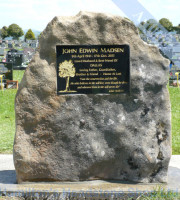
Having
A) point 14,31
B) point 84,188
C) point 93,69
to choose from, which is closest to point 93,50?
point 93,69

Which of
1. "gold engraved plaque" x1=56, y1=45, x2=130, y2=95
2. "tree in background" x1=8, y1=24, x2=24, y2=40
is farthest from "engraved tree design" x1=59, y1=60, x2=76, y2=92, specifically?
"tree in background" x1=8, y1=24, x2=24, y2=40

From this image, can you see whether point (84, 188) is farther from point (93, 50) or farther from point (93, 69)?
point (93, 50)

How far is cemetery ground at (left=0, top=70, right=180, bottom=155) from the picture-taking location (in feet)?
21.8

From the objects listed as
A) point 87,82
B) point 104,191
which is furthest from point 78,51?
point 104,191

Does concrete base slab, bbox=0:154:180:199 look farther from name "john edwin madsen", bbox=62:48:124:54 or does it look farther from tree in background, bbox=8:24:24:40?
tree in background, bbox=8:24:24:40

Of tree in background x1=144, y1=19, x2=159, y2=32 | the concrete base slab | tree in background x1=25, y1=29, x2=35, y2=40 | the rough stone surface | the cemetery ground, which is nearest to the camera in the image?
the concrete base slab

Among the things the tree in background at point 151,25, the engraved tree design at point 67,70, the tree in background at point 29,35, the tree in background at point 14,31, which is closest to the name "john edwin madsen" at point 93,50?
the engraved tree design at point 67,70

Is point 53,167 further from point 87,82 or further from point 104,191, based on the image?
point 87,82

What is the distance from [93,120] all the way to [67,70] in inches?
26.3

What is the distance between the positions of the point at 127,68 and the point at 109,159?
1.11 meters

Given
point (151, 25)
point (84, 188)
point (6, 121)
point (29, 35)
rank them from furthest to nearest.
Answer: point (29, 35) < point (151, 25) < point (6, 121) < point (84, 188)

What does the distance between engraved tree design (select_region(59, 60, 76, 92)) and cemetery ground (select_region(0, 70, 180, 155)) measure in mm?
2609

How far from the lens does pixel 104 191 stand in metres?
4.01

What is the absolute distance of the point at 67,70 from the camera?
423 cm
